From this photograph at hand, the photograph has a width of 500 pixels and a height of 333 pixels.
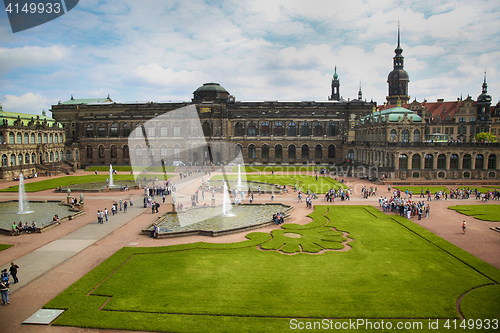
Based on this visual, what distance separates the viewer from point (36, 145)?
81188mm

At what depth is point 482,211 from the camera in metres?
39.8

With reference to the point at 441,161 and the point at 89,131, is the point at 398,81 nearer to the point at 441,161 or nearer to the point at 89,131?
the point at 441,161

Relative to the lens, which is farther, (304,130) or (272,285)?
(304,130)

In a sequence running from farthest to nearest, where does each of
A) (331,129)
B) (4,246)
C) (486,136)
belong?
(331,129) → (486,136) → (4,246)

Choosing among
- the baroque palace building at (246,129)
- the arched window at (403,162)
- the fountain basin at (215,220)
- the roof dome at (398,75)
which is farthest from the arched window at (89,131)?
the roof dome at (398,75)

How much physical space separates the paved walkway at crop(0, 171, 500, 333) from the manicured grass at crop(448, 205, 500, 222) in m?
1.25

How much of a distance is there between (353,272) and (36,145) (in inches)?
3386

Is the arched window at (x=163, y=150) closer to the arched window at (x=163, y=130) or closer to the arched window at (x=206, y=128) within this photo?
the arched window at (x=163, y=130)

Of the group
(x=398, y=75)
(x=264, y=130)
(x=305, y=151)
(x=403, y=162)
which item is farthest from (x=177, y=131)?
(x=398, y=75)

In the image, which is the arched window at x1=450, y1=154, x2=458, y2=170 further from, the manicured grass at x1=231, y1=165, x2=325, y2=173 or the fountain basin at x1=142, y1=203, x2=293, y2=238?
the fountain basin at x1=142, y1=203, x2=293, y2=238

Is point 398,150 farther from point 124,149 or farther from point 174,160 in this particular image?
point 124,149

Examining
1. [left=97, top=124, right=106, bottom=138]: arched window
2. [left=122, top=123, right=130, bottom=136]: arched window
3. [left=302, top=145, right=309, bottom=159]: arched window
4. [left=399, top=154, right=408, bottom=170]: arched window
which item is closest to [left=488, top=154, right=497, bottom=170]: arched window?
[left=399, top=154, right=408, bottom=170]: arched window

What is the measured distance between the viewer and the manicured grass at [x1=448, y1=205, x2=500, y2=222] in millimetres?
36812

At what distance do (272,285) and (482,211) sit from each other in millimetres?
33610
